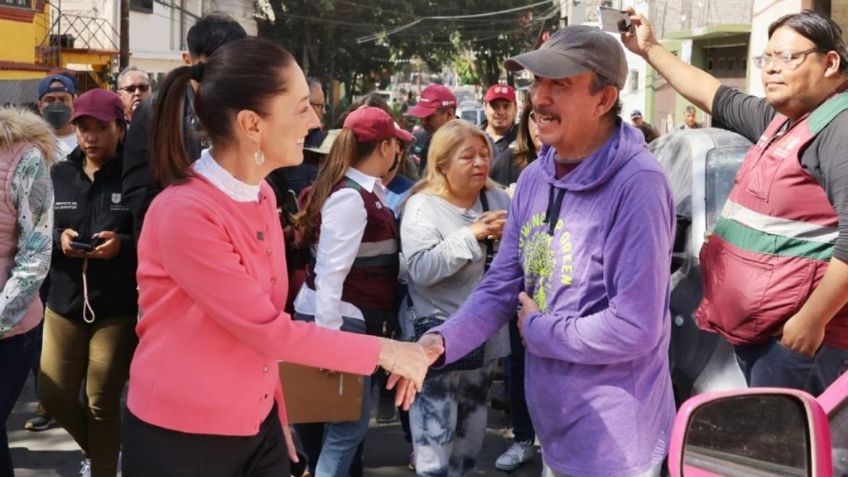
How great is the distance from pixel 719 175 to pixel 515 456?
1993mm

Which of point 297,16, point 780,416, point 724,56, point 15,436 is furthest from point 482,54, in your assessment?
point 780,416

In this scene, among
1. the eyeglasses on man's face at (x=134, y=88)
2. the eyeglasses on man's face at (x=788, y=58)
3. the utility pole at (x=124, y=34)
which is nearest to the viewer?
the eyeglasses on man's face at (x=788, y=58)

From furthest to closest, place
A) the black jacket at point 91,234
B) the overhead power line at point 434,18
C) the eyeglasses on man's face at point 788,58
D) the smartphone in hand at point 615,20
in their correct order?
the overhead power line at point 434,18, the black jacket at point 91,234, the smartphone in hand at point 615,20, the eyeglasses on man's face at point 788,58

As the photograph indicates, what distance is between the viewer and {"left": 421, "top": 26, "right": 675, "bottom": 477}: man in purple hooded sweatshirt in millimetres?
2822

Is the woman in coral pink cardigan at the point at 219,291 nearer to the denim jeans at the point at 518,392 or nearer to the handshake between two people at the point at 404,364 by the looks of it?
the handshake between two people at the point at 404,364

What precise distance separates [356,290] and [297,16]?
4124cm

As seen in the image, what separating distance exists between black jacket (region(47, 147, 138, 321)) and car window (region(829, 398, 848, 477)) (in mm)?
3456

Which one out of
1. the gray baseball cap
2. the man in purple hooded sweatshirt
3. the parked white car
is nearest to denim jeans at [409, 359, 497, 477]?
the parked white car

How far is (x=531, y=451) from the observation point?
19.7ft

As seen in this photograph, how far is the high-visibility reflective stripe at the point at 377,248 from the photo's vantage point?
4871 millimetres

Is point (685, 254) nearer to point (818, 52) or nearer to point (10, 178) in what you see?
point (818, 52)

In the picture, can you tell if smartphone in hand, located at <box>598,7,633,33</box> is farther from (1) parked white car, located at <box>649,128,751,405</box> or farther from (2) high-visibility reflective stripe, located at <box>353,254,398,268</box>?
(2) high-visibility reflective stripe, located at <box>353,254,398,268</box>

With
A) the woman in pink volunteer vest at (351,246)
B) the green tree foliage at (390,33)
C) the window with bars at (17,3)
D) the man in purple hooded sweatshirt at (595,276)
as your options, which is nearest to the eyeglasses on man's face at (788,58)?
the man in purple hooded sweatshirt at (595,276)

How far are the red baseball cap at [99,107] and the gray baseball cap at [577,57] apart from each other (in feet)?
8.31
